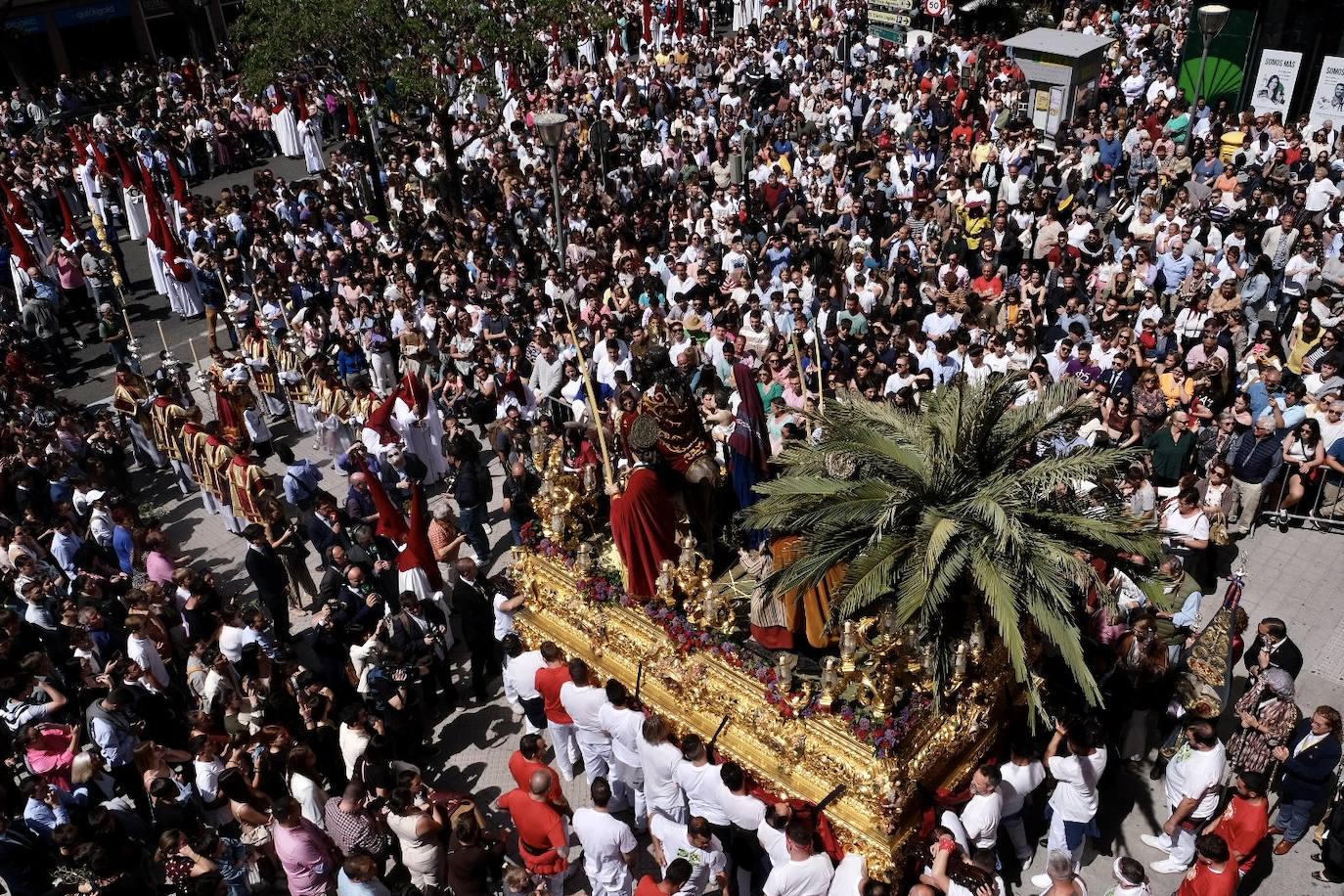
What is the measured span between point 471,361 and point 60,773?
8269mm

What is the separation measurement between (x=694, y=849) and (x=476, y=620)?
12.2 ft

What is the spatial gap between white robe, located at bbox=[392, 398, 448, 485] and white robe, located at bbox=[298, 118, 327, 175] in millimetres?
17728

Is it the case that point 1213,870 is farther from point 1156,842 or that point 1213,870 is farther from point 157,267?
point 157,267

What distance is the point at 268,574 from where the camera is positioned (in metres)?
11.4

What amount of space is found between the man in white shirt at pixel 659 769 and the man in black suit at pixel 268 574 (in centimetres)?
482

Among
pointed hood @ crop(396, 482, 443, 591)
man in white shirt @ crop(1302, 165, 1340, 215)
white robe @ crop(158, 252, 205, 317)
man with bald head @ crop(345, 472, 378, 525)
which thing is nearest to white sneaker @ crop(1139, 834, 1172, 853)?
pointed hood @ crop(396, 482, 443, 591)

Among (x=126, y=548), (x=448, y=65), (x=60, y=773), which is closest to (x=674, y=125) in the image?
(x=448, y=65)

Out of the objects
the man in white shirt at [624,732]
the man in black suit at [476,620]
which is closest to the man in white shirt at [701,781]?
the man in white shirt at [624,732]

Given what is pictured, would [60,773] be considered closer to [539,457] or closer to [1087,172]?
[539,457]

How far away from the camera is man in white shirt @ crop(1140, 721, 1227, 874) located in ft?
26.0

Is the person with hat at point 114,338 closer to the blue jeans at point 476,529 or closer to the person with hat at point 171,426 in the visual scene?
the person with hat at point 171,426

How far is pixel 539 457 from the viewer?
412 inches

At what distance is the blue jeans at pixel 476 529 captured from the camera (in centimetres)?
1279

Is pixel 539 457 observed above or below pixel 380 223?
above
